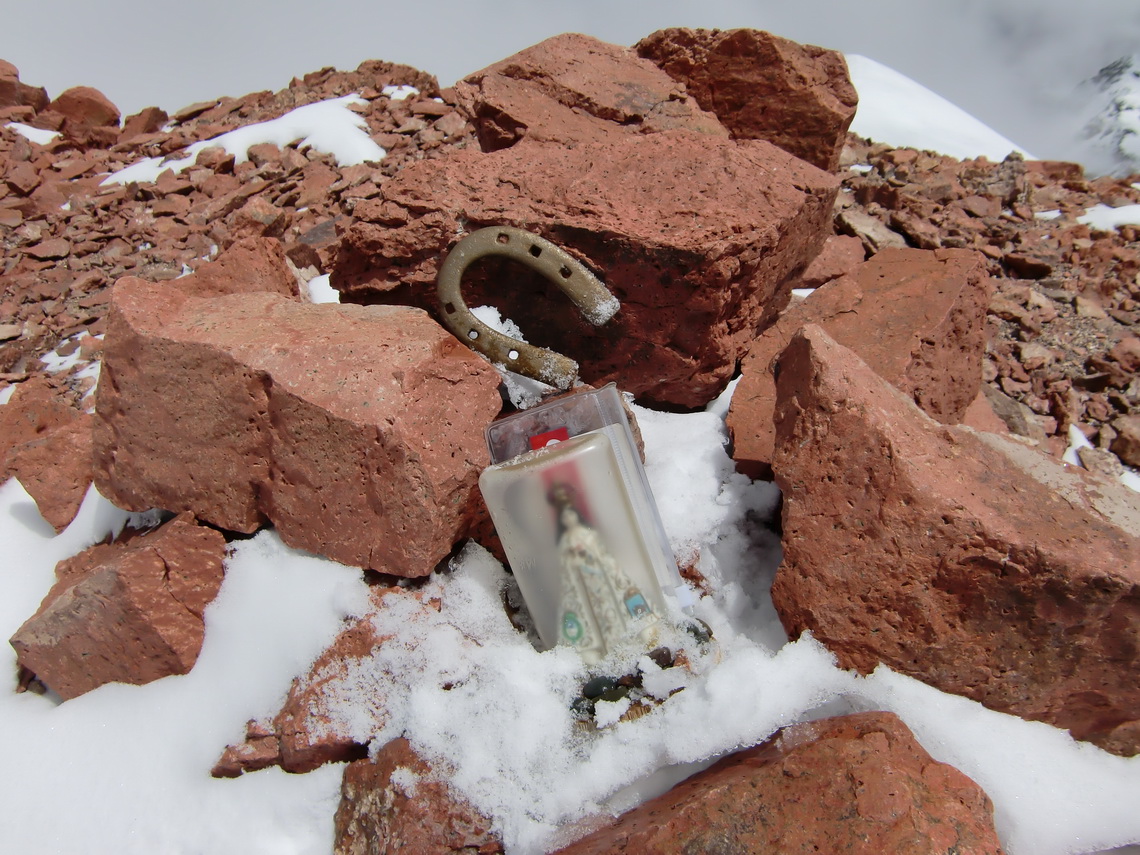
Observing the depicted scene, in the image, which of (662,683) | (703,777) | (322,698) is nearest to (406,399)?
(322,698)

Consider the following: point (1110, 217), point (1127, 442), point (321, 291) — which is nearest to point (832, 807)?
point (1127, 442)

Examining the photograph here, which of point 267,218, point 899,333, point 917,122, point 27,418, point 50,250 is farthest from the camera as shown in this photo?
point 917,122

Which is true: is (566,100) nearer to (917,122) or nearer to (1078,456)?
(1078,456)

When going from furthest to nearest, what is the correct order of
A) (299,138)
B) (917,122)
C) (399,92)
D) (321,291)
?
1. (399,92)
2. (917,122)
3. (299,138)
4. (321,291)

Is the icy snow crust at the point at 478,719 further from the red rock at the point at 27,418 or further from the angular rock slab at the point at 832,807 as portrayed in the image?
the red rock at the point at 27,418

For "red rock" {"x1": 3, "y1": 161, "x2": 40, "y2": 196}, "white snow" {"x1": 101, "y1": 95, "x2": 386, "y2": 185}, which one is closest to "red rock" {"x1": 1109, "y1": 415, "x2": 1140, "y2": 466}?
"white snow" {"x1": 101, "y1": 95, "x2": 386, "y2": 185}

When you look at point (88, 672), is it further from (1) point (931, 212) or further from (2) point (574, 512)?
(1) point (931, 212)

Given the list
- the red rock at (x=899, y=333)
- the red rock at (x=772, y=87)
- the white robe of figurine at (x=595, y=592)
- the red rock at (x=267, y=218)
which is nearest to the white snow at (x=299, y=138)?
the red rock at (x=267, y=218)
